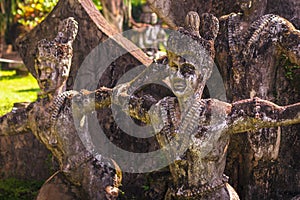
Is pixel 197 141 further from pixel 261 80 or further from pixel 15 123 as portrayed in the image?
pixel 15 123

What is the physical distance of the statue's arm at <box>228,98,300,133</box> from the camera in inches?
132

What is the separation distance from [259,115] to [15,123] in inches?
70.7

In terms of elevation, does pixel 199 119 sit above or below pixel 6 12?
above

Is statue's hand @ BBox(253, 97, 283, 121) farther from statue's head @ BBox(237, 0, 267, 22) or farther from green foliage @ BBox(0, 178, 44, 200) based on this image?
green foliage @ BBox(0, 178, 44, 200)

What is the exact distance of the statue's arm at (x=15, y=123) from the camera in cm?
419

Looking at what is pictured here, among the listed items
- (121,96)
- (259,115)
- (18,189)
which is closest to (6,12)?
(18,189)

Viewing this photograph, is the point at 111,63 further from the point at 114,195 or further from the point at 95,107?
the point at 114,195

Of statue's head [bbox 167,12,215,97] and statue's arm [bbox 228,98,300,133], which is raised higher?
statue's head [bbox 167,12,215,97]

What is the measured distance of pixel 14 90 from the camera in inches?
368

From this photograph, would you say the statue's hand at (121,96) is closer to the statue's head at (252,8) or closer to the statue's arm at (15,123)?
the statue's arm at (15,123)

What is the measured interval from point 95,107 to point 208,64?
0.91 metres

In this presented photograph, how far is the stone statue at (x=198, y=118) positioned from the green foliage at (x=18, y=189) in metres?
1.63

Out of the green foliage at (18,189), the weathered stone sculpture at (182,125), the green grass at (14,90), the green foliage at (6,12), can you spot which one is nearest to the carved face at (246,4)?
the weathered stone sculpture at (182,125)

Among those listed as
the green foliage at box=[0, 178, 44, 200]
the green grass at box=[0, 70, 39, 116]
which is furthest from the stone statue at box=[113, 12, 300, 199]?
the green grass at box=[0, 70, 39, 116]
